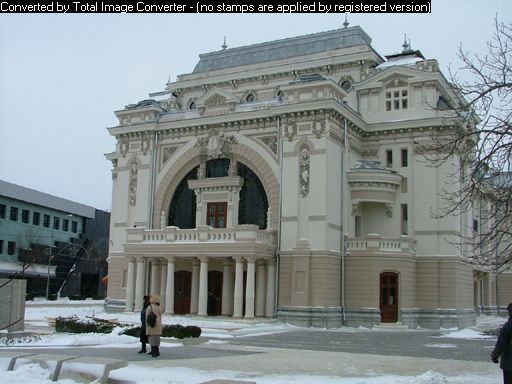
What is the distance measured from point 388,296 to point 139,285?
55.1 ft

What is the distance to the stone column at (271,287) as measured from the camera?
42.7 meters

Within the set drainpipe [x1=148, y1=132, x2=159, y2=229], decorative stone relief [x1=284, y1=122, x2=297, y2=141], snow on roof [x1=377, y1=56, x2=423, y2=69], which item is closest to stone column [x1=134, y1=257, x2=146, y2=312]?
drainpipe [x1=148, y1=132, x2=159, y2=229]

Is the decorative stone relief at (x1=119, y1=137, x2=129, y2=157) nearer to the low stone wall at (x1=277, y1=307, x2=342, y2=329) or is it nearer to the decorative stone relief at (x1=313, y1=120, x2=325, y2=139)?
the decorative stone relief at (x1=313, y1=120, x2=325, y2=139)

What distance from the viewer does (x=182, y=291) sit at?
152 ft

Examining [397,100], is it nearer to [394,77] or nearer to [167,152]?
[394,77]

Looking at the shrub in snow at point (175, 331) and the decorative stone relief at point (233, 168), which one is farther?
the decorative stone relief at point (233, 168)

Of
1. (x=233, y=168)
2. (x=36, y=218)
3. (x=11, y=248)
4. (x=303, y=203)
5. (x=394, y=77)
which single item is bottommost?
(x=11, y=248)

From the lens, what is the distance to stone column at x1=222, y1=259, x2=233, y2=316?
44.0m

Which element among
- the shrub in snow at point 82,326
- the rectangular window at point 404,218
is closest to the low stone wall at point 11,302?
the shrub in snow at point 82,326

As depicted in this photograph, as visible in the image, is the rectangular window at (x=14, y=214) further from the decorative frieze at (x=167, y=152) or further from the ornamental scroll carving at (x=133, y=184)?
the decorative frieze at (x=167, y=152)

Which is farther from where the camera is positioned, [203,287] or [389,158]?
[389,158]

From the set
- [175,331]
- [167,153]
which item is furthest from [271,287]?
[175,331]

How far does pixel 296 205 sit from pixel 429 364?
22515mm

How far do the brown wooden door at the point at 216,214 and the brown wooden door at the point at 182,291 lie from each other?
3.90 metres
